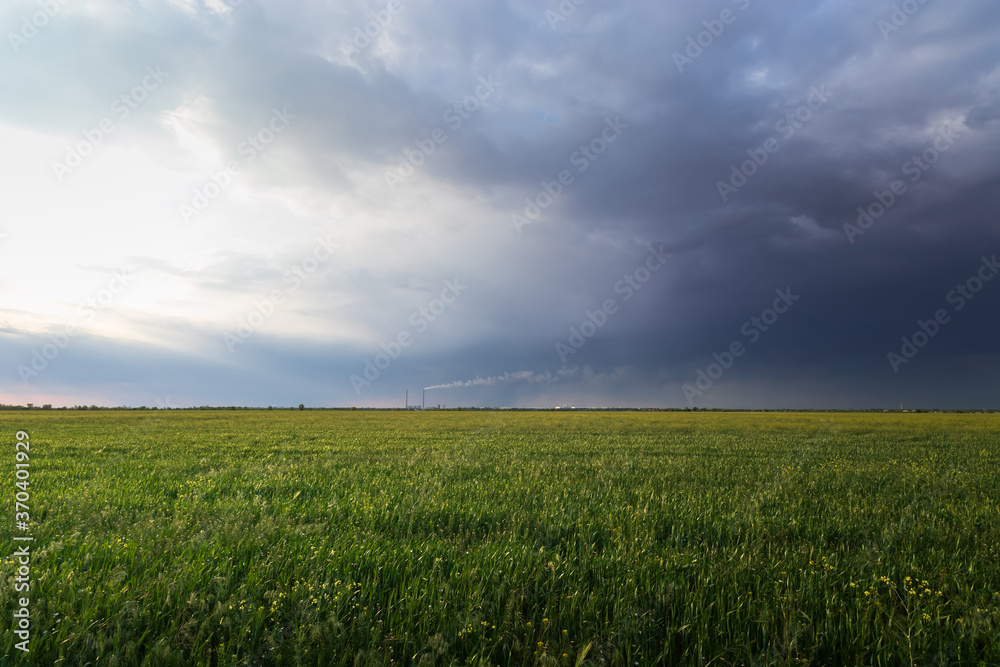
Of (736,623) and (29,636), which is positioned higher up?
(29,636)

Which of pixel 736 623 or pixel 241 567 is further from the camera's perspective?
pixel 241 567

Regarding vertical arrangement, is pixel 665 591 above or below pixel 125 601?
below

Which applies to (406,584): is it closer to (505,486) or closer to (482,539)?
(482,539)

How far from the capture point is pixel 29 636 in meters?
3.38

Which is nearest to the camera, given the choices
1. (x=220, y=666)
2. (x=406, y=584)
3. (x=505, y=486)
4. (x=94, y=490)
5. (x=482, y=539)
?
(x=220, y=666)

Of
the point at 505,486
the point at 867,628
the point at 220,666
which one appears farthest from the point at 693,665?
the point at 505,486

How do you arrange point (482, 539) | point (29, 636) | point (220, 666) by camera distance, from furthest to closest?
point (482, 539) < point (29, 636) < point (220, 666)

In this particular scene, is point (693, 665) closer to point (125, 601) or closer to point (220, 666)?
point (220, 666)

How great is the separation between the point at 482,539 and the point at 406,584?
1.76 m

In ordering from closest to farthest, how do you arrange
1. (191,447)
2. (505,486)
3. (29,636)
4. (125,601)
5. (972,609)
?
(29,636)
(125,601)
(972,609)
(505,486)
(191,447)

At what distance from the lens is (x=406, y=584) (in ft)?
14.8

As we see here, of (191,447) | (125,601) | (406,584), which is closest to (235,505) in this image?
(125,601)

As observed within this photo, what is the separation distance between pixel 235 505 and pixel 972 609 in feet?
30.2

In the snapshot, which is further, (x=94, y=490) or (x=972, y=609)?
(x=94, y=490)
